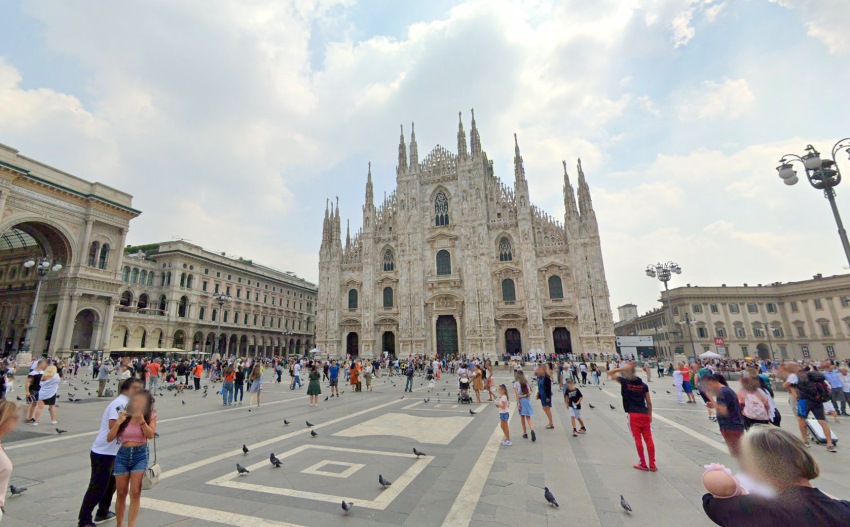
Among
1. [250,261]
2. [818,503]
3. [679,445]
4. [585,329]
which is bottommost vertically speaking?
[679,445]

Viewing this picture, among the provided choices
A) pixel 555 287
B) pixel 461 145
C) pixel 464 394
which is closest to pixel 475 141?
pixel 461 145

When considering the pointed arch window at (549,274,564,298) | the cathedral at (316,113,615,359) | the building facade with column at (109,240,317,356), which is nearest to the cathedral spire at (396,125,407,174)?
the cathedral at (316,113,615,359)

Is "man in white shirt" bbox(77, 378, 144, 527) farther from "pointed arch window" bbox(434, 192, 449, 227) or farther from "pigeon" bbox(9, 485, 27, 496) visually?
"pointed arch window" bbox(434, 192, 449, 227)

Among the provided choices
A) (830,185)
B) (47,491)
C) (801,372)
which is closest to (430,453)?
(47,491)

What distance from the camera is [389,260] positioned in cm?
3975

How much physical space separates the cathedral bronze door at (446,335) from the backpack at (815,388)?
3005 centimetres

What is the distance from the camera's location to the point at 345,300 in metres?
39.9

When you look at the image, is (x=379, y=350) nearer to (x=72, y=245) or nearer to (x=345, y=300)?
(x=345, y=300)

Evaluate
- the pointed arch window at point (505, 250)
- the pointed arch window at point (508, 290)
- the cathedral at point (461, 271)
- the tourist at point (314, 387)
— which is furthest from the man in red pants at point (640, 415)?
the pointed arch window at point (505, 250)

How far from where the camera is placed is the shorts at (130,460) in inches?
141

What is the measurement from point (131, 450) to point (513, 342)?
33846 millimetres

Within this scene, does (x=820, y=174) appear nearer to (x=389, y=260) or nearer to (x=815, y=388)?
(x=815, y=388)

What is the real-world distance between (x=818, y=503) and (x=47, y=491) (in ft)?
24.7

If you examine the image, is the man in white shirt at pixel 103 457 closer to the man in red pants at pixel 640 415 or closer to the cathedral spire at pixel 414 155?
the man in red pants at pixel 640 415
